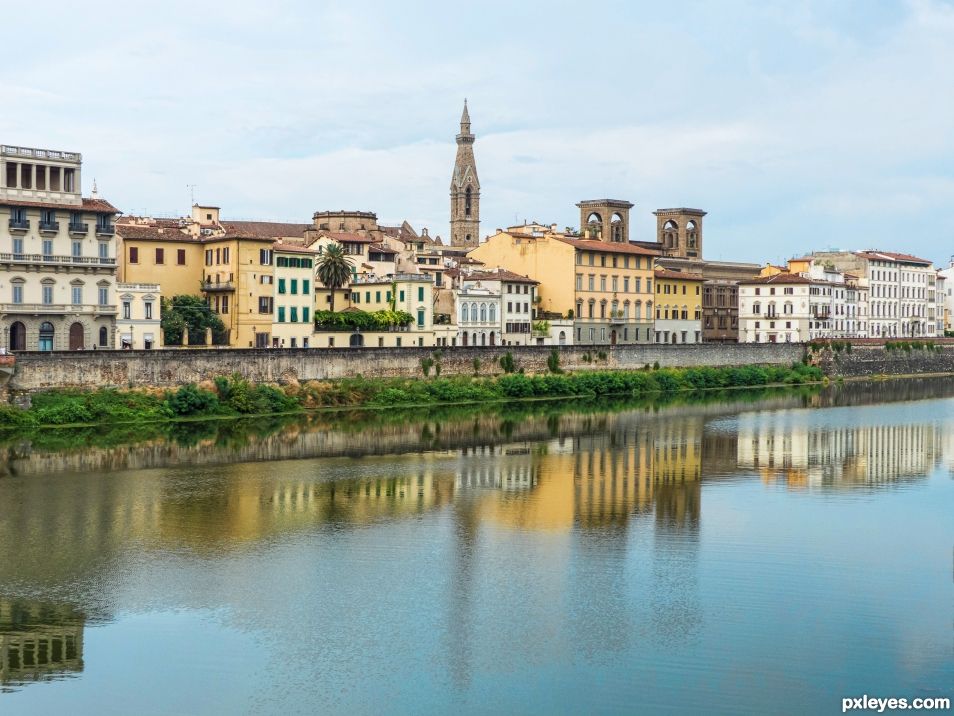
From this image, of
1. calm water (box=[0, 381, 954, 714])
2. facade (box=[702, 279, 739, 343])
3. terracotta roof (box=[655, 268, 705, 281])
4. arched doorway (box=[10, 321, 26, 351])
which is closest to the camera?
calm water (box=[0, 381, 954, 714])

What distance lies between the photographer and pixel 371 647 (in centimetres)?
2327

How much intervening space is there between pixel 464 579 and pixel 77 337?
130 ft

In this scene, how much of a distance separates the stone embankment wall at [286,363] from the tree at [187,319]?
22.3ft

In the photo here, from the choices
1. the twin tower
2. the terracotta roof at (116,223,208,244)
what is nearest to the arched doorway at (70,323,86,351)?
the terracotta roof at (116,223,208,244)

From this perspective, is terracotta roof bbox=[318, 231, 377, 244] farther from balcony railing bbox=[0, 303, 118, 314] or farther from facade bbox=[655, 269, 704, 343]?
facade bbox=[655, 269, 704, 343]

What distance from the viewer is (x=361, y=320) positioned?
244ft

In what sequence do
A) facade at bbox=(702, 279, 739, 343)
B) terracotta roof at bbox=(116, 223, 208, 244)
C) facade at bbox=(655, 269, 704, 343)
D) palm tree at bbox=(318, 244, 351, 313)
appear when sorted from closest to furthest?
terracotta roof at bbox=(116, 223, 208, 244) < palm tree at bbox=(318, 244, 351, 313) < facade at bbox=(655, 269, 704, 343) < facade at bbox=(702, 279, 739, 343)

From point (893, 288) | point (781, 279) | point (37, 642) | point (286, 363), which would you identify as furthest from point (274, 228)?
point (37, 642)

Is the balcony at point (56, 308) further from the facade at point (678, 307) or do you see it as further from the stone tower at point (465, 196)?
the stone tower at point (465, 196)

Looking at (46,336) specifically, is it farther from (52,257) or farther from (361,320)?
(361,320)

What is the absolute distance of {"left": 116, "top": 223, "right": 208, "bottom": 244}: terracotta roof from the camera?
69062mm

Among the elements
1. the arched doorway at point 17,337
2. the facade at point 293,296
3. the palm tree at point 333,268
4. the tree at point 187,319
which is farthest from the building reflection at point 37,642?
the palm tree at point 333,268

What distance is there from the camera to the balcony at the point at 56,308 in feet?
192

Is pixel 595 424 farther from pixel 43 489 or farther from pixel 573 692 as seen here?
pixel 573 692
